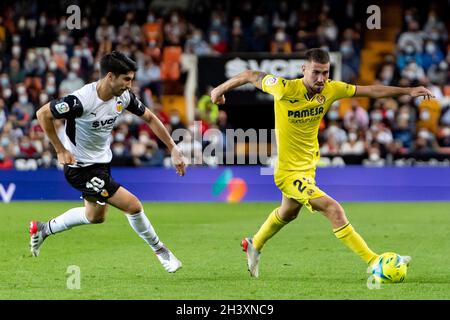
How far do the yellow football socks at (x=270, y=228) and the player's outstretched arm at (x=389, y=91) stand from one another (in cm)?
140

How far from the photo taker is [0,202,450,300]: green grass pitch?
29.1ft

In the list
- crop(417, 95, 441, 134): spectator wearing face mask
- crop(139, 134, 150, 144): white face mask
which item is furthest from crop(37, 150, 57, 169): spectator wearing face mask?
crop(417, 95, 441, 134): spectator wearing face mask

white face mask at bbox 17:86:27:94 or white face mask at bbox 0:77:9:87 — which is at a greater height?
white face mask at bbox 0:77:9:87

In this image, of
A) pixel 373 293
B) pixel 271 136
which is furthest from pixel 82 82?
pixel 373 293

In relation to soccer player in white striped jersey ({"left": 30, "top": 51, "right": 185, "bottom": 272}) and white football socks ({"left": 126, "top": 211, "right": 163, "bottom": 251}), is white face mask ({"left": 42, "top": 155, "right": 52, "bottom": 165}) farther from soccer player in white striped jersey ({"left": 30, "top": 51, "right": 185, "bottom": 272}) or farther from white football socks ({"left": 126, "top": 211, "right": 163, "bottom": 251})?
white football socks ({"left": 126, "top": 211, "right": 163, "bottom": 251})

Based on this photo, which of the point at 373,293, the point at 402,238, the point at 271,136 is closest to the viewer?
the point at 373,293

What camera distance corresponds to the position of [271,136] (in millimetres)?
23406

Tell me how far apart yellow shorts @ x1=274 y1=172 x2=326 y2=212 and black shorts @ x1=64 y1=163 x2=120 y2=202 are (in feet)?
5.16

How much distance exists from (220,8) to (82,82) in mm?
4788

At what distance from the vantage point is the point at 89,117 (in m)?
9.84

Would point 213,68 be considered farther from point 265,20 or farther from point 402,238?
point 402,238

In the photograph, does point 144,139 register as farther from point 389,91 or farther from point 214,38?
point 389,91

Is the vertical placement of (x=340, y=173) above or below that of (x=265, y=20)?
below

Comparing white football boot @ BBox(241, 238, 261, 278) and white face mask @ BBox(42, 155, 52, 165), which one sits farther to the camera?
white face mask @ BBox(42, 155, 52, 165)
